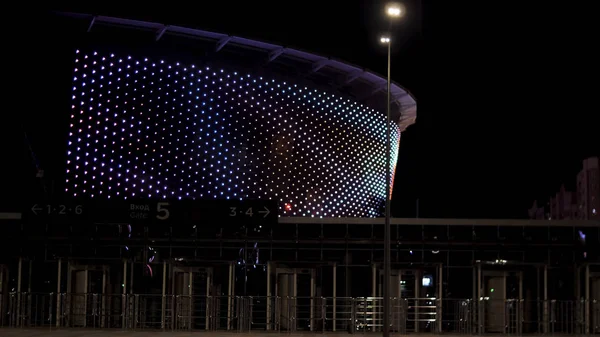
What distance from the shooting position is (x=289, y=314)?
2609 cm

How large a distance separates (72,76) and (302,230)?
18.2 m

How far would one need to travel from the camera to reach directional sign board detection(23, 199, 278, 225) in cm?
2869

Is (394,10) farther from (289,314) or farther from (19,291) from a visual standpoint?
(19,291)

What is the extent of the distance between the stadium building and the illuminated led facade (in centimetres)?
12

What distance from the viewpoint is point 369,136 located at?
53062mm

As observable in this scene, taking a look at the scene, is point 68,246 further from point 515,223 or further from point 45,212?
point 515,223

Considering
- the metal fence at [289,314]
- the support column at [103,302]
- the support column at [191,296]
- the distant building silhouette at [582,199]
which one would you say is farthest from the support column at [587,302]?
the distant building silhouette at [582,199]

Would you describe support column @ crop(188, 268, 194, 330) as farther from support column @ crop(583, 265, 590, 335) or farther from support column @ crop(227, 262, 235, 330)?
support column @ crop(583, 265, 590, 335)

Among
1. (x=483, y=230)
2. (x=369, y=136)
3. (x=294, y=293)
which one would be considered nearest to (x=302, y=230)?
(x=294, y=293)

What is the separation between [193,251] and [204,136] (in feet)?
52.1

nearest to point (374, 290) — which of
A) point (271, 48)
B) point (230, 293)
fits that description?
point (230, 293)

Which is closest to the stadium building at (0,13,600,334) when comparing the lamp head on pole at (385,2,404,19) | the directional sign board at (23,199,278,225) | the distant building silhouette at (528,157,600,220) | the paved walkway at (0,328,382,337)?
the directional sign board at (23,199,278,225)

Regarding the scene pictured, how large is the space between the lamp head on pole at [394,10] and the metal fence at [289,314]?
887cm

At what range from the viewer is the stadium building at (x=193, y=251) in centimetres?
2677
